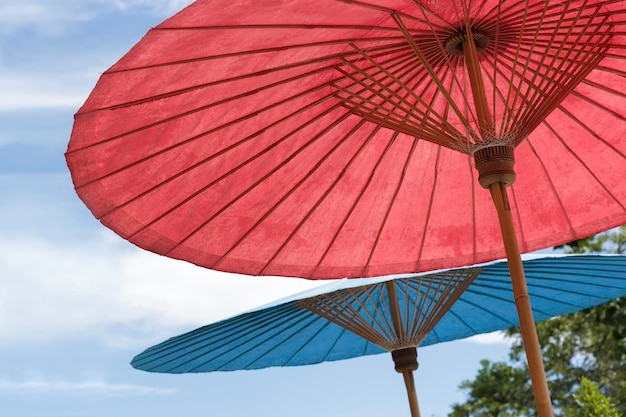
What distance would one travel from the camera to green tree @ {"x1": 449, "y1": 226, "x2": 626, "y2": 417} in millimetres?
22953

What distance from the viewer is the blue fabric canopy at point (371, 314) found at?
8.03 meters

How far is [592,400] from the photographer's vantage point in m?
14.5

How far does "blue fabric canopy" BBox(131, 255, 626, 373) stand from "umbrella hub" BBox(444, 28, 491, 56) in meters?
2.53

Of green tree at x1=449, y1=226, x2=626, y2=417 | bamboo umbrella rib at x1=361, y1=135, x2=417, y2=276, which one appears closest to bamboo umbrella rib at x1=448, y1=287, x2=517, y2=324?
bamboo umbrella rib at x1=361, y1=135, x2=417, y2=276

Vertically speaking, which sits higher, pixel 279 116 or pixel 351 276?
pixel 279 116

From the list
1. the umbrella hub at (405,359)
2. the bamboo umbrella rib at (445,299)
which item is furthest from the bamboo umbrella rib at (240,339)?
the bamboo umbrella rib at (445,299)

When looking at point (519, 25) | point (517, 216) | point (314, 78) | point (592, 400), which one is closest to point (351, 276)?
point (517, 216)

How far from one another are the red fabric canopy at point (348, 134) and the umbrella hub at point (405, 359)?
1.55 m

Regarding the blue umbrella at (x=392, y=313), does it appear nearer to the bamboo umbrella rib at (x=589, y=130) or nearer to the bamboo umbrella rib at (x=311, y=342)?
the bamboo umbrella rib at (x=311, y=342)

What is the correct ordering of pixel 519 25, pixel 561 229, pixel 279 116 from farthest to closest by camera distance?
1. pixel 561 229
2. pixel 279 116
3. pixel 519 25

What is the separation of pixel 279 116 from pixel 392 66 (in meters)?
0.81

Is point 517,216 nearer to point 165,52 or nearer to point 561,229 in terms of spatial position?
point 561,229

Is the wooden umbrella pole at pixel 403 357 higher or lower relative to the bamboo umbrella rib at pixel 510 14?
→ lower

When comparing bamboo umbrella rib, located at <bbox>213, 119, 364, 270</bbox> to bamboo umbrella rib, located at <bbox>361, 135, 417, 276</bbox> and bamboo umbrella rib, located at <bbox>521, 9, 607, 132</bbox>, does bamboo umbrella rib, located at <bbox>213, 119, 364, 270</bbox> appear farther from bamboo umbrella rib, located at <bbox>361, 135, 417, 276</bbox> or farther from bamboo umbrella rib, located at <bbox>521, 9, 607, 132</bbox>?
bamboo umbrella rib, located at <bbox>521, 9, 607, 132</bbox>
